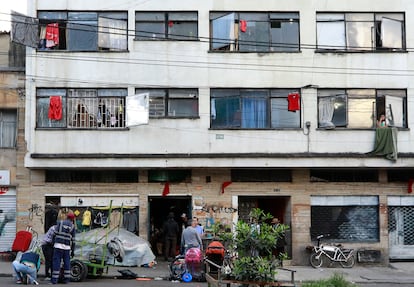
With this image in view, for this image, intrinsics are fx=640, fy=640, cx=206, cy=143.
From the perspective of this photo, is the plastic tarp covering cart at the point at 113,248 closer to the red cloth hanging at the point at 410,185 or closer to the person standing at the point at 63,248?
the person standing at the point at 63,248

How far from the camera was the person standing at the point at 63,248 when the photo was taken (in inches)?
635

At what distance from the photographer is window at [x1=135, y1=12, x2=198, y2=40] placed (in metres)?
23.5

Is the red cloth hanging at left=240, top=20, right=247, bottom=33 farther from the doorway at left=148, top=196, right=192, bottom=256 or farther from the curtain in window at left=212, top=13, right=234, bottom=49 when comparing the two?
the doorway at left=148, top=196, right=192, bottom=256

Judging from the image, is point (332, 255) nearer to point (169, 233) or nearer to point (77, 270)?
point (169, 233)

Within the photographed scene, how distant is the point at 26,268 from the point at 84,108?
8296 millimetres

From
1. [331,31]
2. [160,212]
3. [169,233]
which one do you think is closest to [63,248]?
[169,233]

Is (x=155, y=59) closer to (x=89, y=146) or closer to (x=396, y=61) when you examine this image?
(x=89, y=146)

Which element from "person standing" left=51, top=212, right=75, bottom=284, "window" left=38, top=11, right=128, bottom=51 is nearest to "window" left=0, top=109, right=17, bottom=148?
"window" left=38, top=11, right=128, bottom=51

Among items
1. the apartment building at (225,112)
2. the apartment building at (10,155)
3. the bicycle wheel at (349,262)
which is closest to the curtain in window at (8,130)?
the apartment building at (10,155)

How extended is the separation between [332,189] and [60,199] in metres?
10.1

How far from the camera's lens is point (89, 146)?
2280 centimetres

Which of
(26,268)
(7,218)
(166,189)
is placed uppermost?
(166,189)

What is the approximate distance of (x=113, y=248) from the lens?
695 inches

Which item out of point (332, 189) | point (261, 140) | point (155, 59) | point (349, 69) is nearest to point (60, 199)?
point (155, 59)
